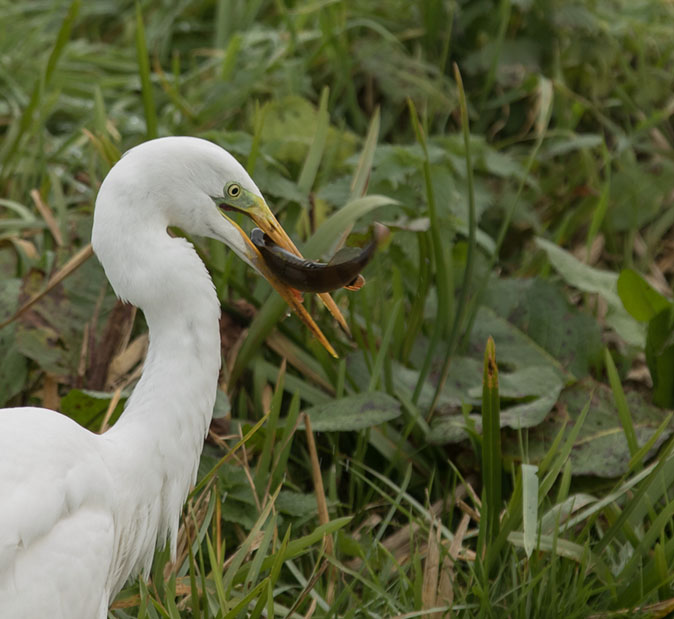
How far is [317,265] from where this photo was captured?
1.70m

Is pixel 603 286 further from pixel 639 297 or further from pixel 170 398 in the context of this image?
pixel 170 398

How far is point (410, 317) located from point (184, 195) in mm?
1054

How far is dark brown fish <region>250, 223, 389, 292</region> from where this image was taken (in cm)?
164

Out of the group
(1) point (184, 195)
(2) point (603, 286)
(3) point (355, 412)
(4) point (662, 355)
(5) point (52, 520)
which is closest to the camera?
(5) point (52, 520)

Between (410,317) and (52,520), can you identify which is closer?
(52,520)

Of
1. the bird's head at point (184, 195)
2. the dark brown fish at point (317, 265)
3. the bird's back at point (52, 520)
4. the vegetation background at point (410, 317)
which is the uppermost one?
the bird's head at point (184, 195)

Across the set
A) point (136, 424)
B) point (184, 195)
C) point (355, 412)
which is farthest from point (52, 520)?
point (355, 412)

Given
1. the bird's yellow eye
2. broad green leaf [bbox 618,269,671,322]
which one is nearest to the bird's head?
the bird's yellow eye

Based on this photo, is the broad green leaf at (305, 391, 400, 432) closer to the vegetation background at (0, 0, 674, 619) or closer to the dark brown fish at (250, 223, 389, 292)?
the vegetation background at (0, 0, 674, 619)

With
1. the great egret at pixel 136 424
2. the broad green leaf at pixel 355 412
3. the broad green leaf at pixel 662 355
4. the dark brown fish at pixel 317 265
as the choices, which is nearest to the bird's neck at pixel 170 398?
the great egret at pixel 136 424

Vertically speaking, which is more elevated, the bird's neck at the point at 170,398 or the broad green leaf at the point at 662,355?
the bird's neck at the point at 170,398

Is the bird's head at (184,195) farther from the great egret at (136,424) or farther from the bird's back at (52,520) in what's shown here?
the bird's back at (52,520)

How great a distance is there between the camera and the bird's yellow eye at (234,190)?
1739 millimetres

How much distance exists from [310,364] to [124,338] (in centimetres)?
52
